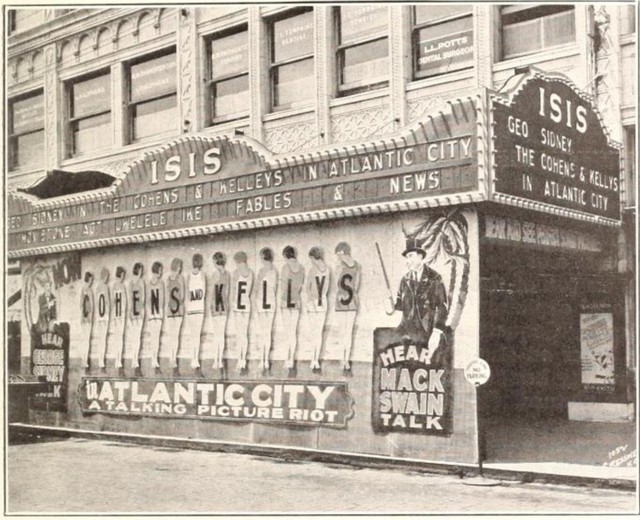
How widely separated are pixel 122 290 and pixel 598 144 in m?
6.59

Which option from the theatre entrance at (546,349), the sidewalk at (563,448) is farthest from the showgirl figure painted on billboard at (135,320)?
the sidewalk at (563,448)

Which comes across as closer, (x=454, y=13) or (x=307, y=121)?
(x=454, y=13)

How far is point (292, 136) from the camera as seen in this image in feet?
43.1

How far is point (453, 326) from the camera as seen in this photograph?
9336mm

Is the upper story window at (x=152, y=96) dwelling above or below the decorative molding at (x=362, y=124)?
above

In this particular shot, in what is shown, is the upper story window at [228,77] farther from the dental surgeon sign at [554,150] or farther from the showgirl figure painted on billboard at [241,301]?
the dental surgeon sign at [554,150]

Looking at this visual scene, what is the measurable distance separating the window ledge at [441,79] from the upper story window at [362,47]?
1.53 ft

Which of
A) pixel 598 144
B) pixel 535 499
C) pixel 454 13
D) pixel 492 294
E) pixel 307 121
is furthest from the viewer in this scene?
pixel 307 121

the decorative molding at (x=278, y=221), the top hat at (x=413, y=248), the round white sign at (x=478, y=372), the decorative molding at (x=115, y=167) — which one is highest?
the decorative molding at (x=115, y=167)

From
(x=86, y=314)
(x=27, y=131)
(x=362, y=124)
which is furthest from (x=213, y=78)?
(x=86, y=314)

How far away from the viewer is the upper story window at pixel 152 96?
14.2m

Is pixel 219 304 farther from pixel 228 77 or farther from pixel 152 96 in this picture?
pixel 152 96

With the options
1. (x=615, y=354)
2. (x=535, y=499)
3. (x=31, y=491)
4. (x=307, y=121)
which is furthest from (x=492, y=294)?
(x=31, y=491)

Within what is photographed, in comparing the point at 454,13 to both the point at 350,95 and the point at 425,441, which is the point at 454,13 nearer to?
the point at 350,95
